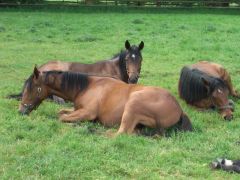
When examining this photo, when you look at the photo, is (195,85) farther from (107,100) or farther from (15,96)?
(15,96)

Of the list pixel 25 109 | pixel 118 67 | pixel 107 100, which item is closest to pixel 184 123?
pixel 107 100

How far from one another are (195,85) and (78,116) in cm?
275

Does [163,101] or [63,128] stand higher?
[163,101]

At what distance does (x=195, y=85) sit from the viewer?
9797mm

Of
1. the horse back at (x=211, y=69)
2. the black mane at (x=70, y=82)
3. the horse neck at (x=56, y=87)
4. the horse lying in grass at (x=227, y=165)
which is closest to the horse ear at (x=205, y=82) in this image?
the horse back at (x=211, y=69)

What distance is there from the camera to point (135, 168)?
20.1 ft

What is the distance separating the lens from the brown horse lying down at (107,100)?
749 cm

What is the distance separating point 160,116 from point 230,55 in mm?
9085

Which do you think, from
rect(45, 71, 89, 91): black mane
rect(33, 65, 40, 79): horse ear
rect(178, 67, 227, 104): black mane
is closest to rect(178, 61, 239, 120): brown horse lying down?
rect(178, 67, 227, 104): black mane

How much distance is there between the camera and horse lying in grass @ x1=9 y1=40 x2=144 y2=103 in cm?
987

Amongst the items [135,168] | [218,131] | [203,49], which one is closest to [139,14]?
[203,49]

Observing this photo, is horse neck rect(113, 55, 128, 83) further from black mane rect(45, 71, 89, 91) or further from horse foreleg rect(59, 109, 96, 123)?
horse foreleg rect(59, 109, 96, 123)

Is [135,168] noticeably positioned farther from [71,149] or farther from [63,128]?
[63,128]

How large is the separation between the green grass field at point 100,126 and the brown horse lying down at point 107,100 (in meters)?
0.24
